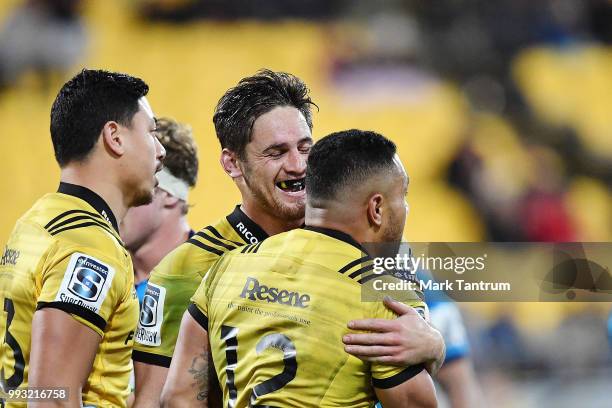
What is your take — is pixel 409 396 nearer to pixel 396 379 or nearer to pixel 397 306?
pixel 396 379

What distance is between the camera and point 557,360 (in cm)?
766

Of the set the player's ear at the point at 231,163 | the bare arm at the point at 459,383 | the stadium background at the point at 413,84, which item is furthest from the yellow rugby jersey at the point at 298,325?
the stadium background at the point at 413,84

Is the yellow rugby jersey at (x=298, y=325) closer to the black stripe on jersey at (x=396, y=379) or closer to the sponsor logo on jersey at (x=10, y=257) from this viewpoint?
the black stripe on jersey at (x=396, y=379)

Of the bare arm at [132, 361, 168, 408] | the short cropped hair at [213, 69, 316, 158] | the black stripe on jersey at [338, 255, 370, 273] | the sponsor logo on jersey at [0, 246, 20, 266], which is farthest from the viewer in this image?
the short cropped hair at [213, 69, 316, 158]

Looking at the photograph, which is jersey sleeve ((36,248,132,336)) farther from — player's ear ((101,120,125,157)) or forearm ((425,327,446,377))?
forearm ((425,327,446,377))

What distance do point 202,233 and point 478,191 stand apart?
5.42 m

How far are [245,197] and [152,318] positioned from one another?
1.75 feet

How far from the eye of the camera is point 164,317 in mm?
3098

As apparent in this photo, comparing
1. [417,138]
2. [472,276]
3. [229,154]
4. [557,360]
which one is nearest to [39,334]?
[229,154]

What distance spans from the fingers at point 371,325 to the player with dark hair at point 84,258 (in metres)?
0.78

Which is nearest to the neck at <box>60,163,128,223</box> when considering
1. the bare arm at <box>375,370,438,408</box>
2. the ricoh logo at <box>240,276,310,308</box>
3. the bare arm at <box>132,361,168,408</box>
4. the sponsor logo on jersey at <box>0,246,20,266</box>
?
the sponsor logo on jersey at <box>0,246,20,266</box>

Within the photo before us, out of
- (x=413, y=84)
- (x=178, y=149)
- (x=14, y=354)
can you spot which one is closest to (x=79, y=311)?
(x=14, y=354)

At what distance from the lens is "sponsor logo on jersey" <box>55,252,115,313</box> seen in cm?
261

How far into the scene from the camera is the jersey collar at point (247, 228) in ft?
10.4
